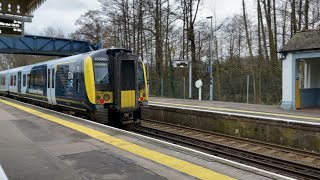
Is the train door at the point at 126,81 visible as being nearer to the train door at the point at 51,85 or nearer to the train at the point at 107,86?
the train at the point at 107,86

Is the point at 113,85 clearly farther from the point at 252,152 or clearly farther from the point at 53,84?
the point at 252,152

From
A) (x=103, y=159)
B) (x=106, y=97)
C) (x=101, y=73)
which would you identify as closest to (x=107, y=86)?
(x=106, y=97)

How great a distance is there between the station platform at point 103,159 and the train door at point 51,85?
22.1 feet

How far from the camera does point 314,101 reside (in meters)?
19.8

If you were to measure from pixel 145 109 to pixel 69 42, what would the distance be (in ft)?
100

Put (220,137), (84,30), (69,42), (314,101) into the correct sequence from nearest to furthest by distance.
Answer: (220,137)
(314,101)
(69,42)
(84,30)

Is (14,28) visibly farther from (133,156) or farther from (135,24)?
(135,24)

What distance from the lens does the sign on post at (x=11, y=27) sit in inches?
430

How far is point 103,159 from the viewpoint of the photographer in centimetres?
755

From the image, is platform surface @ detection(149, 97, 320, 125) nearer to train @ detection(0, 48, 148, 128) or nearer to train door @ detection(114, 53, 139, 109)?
train @ detection(0, 48, 148, 128)

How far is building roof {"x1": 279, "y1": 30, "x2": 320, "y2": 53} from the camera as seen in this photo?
17.4 m

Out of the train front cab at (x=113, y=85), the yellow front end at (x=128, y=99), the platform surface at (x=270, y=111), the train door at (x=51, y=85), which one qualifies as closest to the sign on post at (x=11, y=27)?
the train front cab at (x=113, y=85)

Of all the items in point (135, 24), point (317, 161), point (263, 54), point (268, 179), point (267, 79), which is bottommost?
point (317, 161)

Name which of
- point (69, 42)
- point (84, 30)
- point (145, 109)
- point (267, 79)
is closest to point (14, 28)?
point (145, 109)
